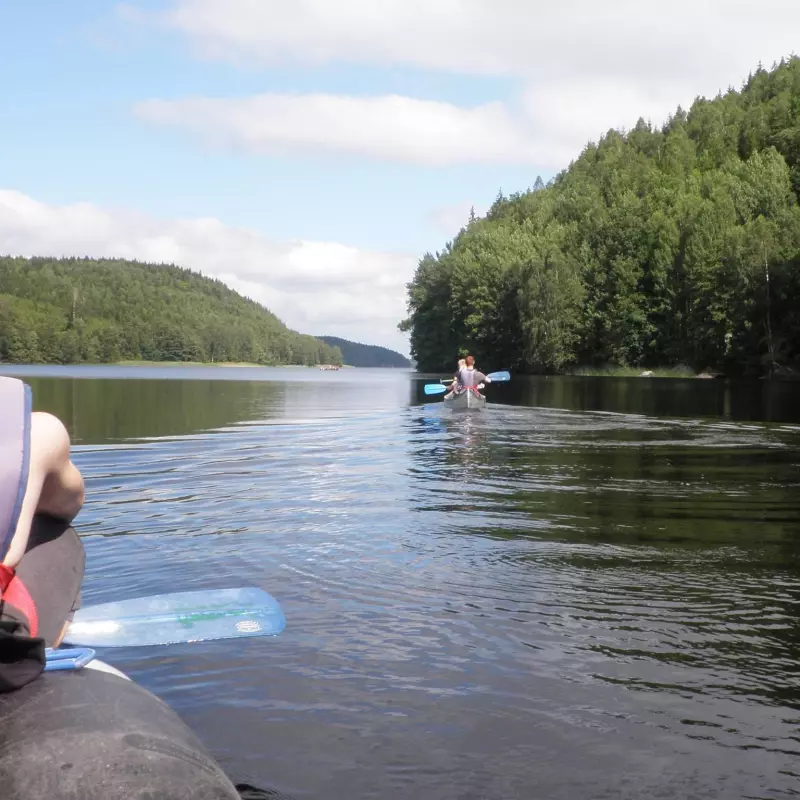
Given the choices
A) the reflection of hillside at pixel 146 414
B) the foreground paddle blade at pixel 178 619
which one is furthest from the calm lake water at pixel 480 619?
the reflection of hillside at pixel 146 414

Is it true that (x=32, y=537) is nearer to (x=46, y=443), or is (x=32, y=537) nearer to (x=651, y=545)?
(x=46, y=443)

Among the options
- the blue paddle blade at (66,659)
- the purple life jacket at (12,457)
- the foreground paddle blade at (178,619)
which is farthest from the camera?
the foreground paddle blade at (178,619)

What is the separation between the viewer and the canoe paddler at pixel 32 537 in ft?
10.0

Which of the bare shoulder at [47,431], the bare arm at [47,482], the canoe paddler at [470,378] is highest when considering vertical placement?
the canoe paddler at [470,378]

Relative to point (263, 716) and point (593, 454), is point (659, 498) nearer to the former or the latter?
point (593, 454)

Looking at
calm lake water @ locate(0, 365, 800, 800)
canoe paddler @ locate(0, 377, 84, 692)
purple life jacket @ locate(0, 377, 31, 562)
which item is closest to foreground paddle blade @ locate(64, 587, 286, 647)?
canoe paddler @ locate(0, 377, 84, 692)

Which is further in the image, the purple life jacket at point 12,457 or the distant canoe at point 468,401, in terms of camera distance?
the distant canoe at point 468,401

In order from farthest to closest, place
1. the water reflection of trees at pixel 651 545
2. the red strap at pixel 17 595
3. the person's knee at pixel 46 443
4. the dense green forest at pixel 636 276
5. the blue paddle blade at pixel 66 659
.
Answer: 1. the dense green forest at pixel 636 276
2. the water reflection of trees at pixel 651 545
3. the person's knee at pixel 46 443
4. the blue paddle blade at pixel 66 659
5. the red strap at pixel 17 595

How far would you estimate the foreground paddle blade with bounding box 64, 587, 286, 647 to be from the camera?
4484 mm

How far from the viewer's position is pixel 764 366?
76750 mm

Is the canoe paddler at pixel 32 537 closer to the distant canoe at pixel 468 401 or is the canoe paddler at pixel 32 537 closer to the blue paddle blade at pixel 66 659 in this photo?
the blue paddle blade at pixel 66 659

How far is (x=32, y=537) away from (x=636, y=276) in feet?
319

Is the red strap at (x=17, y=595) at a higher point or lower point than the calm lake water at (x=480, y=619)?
higher

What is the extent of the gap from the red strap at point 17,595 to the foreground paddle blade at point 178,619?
950mm
